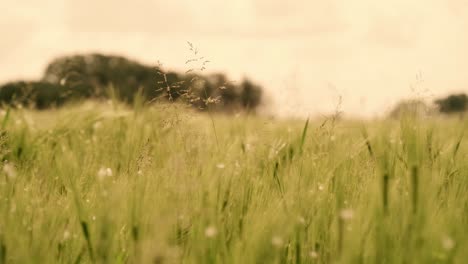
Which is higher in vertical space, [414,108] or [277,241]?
[414,108]

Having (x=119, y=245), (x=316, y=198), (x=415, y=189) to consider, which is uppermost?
(x=415, y=189)

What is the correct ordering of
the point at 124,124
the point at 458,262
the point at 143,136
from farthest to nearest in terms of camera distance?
the point at 124,124
the point at 143,136
the point at 458,262

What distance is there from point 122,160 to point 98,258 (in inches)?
49.3

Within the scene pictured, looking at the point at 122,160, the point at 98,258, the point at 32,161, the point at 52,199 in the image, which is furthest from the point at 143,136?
the point at 98,258

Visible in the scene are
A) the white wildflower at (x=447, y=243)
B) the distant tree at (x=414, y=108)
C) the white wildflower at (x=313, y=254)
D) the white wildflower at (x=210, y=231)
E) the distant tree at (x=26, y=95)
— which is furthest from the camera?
the distant tree at (x=26, y=95)

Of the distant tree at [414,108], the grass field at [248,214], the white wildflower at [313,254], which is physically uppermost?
the distant tree at [414,108]

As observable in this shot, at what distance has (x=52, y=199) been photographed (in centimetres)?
186

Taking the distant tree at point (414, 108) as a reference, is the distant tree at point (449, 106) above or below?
below

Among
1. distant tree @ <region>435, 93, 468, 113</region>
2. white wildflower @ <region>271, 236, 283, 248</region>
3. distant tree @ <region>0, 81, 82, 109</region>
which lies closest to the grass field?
white wildflower @ <region>271, 236, 283, 248</region>

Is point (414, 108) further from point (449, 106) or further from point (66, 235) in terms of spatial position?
point (449, 106)

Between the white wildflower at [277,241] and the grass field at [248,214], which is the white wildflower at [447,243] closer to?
the grass field at [248,214]

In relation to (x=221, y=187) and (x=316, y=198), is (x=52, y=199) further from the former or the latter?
(x=316, y=198)

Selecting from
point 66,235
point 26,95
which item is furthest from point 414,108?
point 26,95

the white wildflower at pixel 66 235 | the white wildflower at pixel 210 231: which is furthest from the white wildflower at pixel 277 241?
the white wildflower at pixel 66 235
